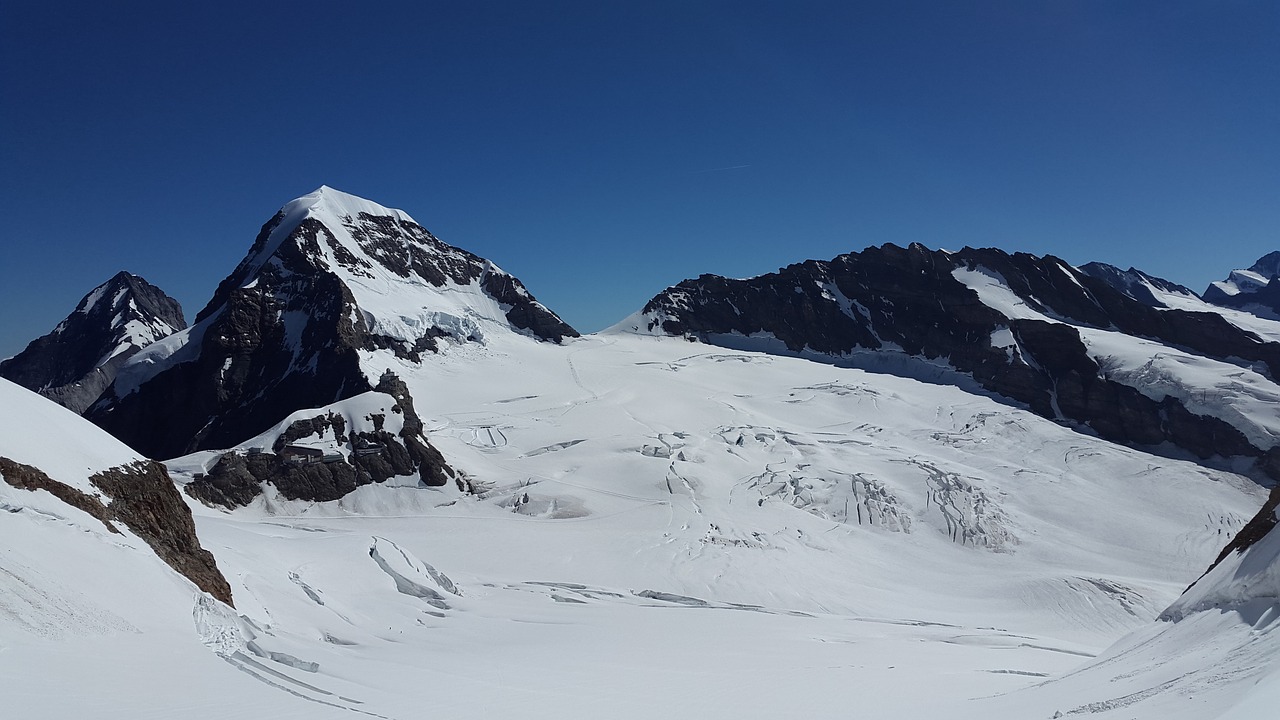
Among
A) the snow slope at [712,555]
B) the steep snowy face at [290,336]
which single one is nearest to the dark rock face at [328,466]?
the snow slope at [712,555]

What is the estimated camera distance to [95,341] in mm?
105250

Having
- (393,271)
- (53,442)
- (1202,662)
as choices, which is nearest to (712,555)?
(1202,662)

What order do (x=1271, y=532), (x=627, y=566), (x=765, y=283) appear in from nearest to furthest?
1. (x=1271, y=532)
2. (x=627, y=566)
3. (x=765, y=283)

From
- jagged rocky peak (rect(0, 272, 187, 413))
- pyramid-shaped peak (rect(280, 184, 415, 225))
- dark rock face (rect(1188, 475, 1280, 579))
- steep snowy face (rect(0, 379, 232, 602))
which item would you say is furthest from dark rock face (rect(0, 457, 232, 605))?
jagged rocky peak (rect(0, 272, 187, 413))

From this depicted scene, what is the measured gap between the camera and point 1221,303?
150500 mm

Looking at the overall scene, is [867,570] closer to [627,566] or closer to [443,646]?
[627,566]

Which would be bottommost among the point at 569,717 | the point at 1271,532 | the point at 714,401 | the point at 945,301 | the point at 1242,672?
Answer: the point at 569,717

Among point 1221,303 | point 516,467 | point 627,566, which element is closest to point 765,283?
point 516,467

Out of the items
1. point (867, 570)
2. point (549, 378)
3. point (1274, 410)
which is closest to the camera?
point (867, 570)

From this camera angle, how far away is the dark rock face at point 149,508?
577 inches

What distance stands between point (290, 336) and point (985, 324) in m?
89.8

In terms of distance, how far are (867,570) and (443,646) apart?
84.4 feet

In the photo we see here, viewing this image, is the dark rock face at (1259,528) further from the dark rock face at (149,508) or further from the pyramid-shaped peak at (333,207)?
the pyramid-shaped peak at (333,207)

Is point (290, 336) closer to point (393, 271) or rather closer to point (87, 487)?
point (393, 271)
